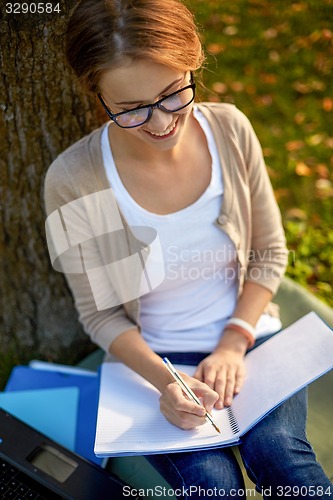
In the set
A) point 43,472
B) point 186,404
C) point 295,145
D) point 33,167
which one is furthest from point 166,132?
point 295,145

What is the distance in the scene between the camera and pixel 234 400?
175cm

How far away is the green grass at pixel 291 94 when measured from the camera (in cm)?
299

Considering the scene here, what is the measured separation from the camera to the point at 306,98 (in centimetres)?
360

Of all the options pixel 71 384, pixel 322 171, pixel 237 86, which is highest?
pixel 237 86

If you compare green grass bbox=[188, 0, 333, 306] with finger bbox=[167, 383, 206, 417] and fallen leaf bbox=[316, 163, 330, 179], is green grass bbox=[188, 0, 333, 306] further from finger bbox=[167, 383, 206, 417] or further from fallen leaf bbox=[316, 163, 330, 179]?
finger bbox=[167, 383, 206, 417]

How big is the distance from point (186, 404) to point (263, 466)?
0.80 ft

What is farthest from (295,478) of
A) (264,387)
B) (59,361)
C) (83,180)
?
(59,361)

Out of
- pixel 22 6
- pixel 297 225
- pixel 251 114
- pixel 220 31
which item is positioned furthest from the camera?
pixel 220 31

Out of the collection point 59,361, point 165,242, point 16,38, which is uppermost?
point 16,38

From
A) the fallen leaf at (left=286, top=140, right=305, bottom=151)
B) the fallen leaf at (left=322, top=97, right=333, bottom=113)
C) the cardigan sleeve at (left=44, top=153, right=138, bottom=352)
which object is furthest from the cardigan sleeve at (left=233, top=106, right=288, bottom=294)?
the fallen leaf at (left=322, top=97, right=333, bottom=113)

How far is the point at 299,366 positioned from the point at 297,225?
140 cm

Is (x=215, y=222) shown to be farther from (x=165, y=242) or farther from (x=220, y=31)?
(x=220, y=31)

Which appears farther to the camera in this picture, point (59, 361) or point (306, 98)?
point (306, 98)

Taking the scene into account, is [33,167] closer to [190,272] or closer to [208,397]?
[190,272]
